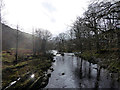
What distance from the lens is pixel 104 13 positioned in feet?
10.9

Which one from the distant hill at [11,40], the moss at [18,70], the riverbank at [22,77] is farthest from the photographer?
the distant hill at [11,40]

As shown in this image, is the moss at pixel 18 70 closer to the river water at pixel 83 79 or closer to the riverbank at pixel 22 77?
the riverbank at pixel 22 77

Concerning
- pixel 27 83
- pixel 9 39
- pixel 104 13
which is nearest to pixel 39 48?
pixel 9 39

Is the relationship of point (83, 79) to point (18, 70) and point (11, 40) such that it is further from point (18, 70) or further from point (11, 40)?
point (11, 40)

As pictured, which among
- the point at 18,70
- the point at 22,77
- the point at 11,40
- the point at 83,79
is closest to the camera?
the point at 22,77

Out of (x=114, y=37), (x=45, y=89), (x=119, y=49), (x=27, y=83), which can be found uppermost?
(x=114, y=37)

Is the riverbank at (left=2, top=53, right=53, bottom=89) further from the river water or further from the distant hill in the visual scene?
the distant hill

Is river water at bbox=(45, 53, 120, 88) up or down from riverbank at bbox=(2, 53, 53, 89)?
down

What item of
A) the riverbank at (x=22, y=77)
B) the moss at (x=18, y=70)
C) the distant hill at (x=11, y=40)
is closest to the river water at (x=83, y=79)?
the riverbank at (x=22, y=77)

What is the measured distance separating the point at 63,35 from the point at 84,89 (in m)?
52.8

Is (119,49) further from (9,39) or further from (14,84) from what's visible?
(9,39)

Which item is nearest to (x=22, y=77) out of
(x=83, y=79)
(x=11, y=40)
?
(x=83, y=79)

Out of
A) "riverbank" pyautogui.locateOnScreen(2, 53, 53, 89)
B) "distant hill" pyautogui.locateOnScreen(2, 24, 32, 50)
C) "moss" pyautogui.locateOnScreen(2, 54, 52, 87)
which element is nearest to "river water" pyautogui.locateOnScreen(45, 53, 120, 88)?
"riverbank" pyautogui.locateOnScreen(2, 53, 53, 89)

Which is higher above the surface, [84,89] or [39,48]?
[39,48]
